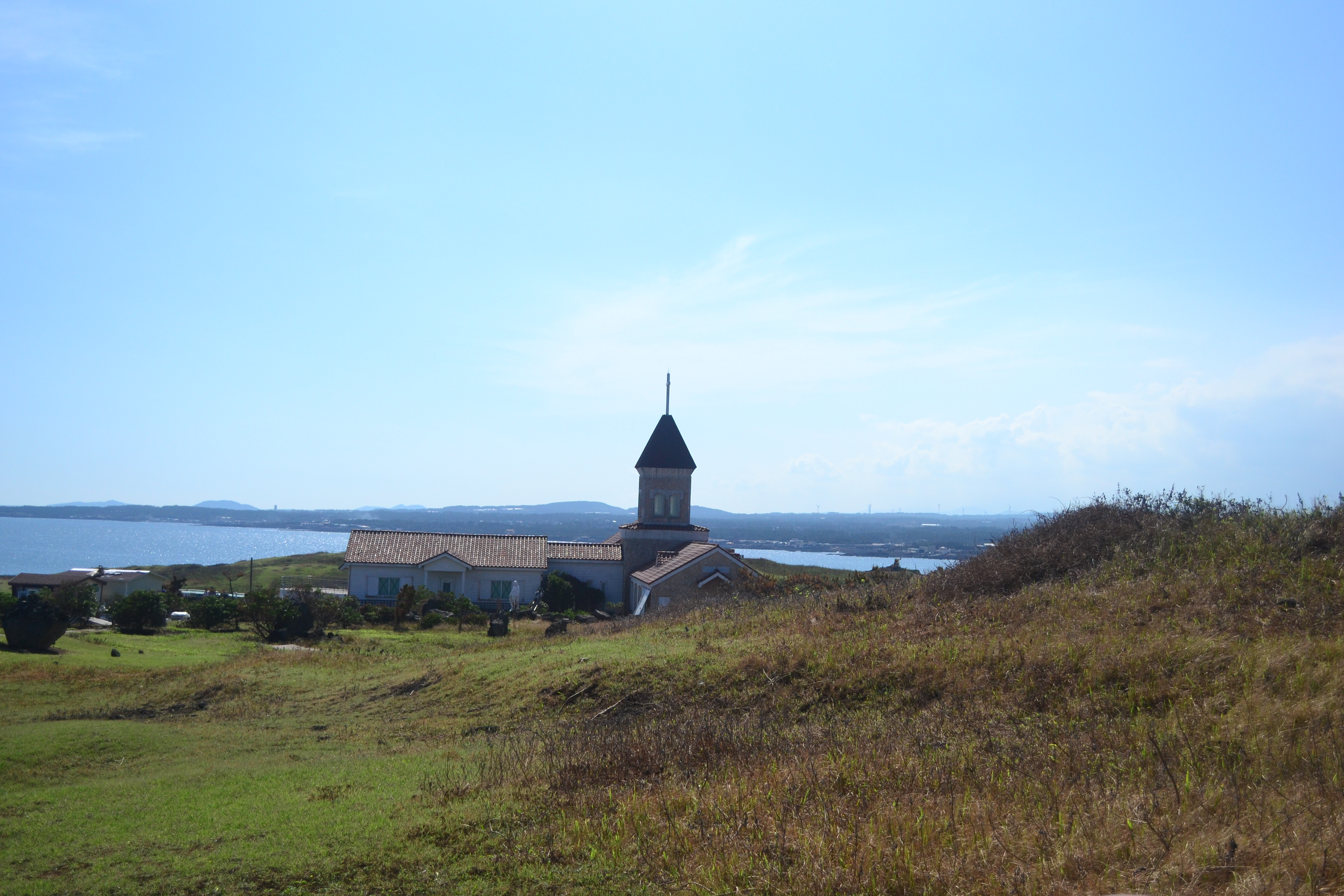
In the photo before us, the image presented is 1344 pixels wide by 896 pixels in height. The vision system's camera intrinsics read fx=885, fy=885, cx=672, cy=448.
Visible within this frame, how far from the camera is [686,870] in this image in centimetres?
625

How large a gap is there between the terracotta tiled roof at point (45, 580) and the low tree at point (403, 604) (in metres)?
14.6

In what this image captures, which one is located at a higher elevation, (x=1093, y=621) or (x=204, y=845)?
(x=1093, y=621)

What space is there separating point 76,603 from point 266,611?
21.0 feet

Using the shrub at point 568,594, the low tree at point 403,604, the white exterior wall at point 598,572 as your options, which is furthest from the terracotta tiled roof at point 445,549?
the low tree at point 403,604

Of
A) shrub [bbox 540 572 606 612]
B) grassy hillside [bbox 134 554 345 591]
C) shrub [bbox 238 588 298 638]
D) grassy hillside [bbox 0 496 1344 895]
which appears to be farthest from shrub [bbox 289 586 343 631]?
grassy hillside [bbox 134 554 345 591]

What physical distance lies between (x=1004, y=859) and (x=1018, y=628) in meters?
8.33

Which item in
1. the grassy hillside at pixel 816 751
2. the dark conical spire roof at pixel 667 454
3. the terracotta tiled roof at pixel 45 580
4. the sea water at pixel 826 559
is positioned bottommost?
the sea water at pixel 826 559

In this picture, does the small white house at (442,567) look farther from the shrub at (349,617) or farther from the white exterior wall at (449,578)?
the shrub at (349,617)

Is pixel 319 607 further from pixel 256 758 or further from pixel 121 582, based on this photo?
pixel 256 758

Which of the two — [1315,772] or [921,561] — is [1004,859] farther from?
[921,561]

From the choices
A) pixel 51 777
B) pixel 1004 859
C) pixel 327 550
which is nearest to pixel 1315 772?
pixel 1004 859

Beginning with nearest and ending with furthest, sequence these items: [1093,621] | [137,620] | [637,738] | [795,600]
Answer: [637,738], [1093,621], [795,600], [137,620]

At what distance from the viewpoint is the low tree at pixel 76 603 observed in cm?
3097

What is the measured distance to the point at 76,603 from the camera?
103 ft
